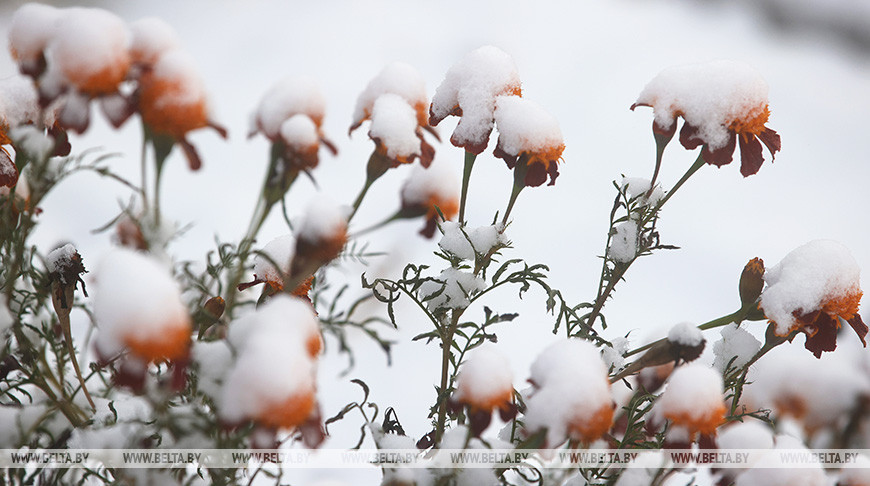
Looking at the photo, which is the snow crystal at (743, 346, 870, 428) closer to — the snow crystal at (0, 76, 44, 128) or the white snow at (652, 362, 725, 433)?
the white snow at (652, 362, 725, 433)

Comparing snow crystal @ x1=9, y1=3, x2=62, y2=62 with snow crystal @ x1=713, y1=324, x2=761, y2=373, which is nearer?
snow crystal @ x1=9, y1=3, x2=62, y2=62

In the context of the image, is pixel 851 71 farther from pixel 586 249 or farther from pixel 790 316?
pixel 790 316

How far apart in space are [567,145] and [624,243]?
2.48 ft

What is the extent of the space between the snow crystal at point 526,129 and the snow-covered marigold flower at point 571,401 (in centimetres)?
13

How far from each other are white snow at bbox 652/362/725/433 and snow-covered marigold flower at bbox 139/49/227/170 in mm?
217

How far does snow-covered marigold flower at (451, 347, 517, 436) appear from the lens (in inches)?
11.6

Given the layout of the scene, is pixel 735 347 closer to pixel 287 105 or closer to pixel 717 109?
pixel 717 109

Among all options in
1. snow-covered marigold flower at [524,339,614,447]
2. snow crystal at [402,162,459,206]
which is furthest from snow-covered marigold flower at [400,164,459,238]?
snow-covered marigold flower at [524,339,614,447]

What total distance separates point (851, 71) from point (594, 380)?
1521 mm

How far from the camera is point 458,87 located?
0.42 meters

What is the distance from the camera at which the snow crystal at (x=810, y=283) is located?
15.0 inches

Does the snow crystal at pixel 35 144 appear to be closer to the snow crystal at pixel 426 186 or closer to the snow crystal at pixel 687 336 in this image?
the snow crystal at pixel 426 186

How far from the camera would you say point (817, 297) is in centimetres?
38

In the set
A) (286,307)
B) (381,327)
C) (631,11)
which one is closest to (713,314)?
(381,327)
